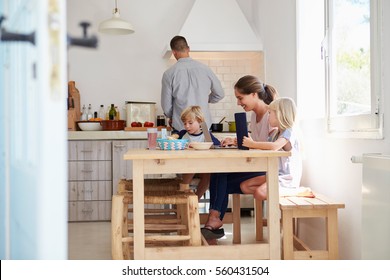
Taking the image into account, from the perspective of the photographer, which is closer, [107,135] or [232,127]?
[107,135]

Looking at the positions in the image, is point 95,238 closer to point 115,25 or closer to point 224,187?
point 224,187

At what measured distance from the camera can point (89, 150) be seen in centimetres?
489

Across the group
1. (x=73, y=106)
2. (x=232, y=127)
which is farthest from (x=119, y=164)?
(x=232, y=127)

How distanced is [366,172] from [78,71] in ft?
12.8

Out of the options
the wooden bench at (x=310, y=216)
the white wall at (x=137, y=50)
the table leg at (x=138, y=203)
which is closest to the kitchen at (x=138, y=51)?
the white wall at (x=137, y=50)

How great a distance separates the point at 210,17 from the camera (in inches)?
202

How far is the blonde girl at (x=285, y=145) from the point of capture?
3.04 m

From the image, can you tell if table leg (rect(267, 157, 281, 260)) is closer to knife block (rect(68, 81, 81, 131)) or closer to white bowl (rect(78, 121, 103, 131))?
white bowl (rect(78, 121, 103, 131))

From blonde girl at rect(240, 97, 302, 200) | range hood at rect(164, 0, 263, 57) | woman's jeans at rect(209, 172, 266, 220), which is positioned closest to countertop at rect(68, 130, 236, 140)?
range hood at rect(164, 0, 263, 57)

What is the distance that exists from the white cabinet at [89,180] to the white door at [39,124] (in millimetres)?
3521

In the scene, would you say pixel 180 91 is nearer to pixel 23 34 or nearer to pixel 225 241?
pixel 225 241

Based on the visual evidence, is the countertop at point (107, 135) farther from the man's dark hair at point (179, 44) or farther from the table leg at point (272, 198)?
the table leg at point (272, 198)

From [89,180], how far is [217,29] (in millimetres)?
1882

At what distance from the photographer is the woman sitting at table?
332cm
